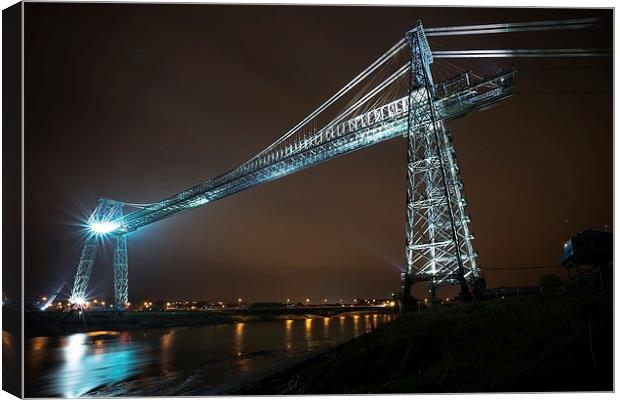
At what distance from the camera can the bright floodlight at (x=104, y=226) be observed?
47062 millimetres

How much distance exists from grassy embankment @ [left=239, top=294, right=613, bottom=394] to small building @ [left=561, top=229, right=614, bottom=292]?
4.17m

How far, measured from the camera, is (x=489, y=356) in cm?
902

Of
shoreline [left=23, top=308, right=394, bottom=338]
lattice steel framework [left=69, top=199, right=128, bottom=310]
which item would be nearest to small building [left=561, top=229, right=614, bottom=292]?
shoreline [left=23, top=308, right=394, bottom=338]

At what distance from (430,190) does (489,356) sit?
9.50 m

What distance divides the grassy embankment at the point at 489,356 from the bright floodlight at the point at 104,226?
39.7 metres

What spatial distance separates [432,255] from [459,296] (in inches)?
81.2

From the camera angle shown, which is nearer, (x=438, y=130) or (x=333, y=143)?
(x=438, y=130)

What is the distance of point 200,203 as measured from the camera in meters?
43.2

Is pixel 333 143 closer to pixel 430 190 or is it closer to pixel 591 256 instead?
pixel 430 190

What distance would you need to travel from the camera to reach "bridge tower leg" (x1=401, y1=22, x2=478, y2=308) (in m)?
16.8

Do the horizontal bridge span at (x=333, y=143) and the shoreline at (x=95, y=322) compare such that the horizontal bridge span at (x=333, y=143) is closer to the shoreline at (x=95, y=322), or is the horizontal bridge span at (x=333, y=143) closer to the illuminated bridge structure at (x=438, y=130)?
the illuminated bridge structure at (x=438, y=130)

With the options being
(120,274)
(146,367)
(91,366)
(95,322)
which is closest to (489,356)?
(146,367)

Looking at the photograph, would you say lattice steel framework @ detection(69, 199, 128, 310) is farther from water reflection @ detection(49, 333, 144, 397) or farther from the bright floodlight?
water reflection @ detection(49, 333, 144, 397)

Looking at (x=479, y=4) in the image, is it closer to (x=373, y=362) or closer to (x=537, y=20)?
(x=537, y=20)
